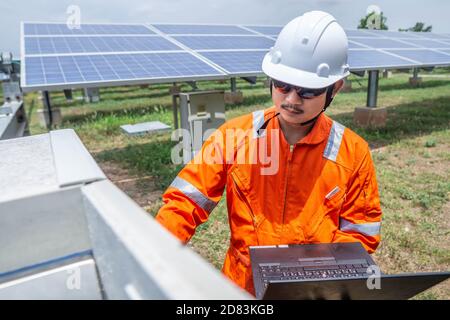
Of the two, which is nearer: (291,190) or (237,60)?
(291,190)

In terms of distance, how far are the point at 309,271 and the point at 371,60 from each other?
→ 267 inches

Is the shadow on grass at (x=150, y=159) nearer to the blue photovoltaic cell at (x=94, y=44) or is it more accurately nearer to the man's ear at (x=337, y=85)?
the blue photovoltaic cell at (x=94, y=44)

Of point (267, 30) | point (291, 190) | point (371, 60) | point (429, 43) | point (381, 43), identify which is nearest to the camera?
point (291, 190)

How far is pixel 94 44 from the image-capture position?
650 centimetres

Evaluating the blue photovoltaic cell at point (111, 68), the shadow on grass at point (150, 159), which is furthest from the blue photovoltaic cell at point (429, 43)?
the shadow on grass at point (150, 159)

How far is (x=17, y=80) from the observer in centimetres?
735

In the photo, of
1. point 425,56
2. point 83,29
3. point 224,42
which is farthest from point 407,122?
point 83,29

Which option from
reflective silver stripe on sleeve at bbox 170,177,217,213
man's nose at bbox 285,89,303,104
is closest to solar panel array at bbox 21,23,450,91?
reflective silver stripe on sleeve at bbox 170,177,217,213

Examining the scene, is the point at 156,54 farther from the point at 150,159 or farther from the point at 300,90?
the point at 300,90

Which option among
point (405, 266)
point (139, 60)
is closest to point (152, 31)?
point (139, 60)

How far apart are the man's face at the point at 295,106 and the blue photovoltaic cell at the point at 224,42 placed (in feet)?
17.9

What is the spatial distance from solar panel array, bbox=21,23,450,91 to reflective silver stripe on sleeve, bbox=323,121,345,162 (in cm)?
347

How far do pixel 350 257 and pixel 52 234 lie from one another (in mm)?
1122
